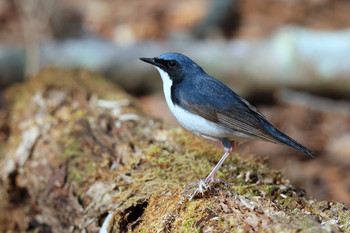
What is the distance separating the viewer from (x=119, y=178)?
13.7 ft

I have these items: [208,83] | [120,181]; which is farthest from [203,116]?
[120,181]

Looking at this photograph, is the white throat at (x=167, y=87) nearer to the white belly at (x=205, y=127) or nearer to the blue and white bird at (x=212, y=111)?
the blue and white bird at (x=212, y=111)

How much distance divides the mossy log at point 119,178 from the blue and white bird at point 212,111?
0.44 metres

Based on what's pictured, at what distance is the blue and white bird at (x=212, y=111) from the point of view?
3.95 meters

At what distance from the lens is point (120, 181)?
4137 millimetres

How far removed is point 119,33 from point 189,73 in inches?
315

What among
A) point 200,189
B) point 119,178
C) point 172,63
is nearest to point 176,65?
point 172,63

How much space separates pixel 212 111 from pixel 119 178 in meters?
1.15

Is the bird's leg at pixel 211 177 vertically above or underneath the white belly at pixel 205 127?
underneath

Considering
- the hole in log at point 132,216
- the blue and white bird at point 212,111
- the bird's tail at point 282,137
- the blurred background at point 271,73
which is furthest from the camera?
the blurred background at point 271,73

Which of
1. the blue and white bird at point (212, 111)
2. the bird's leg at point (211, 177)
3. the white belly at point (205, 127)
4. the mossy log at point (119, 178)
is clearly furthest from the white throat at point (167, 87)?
the bird's leg at point (211, 177)

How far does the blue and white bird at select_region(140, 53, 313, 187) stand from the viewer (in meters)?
3.95

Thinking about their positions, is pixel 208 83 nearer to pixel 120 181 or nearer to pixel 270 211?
pixel 120 181

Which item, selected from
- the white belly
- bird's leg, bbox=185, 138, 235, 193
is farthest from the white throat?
bird's leg, bbox=185, 138, 235, 193
